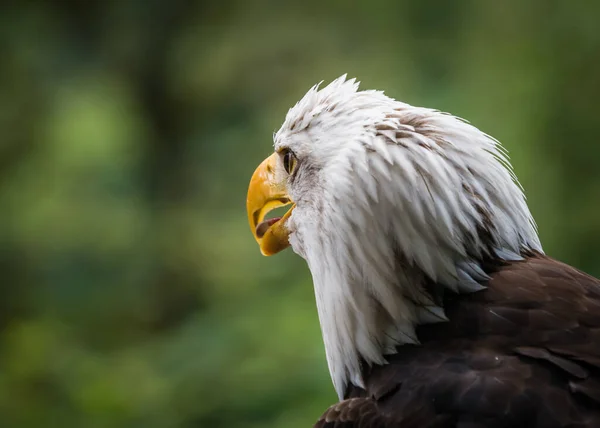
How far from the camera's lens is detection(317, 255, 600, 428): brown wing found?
127 cm

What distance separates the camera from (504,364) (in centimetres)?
135

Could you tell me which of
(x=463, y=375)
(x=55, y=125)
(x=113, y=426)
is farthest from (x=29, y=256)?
(x=463, y=375)

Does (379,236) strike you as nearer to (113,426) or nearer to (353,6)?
(113,426)

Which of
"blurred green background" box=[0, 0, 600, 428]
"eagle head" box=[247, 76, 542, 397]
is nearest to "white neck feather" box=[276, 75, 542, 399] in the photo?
"eagle head" box=[247, 76, 542, 397]

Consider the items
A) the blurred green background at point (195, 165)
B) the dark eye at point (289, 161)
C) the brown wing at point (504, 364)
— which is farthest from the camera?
the blurred green background at point (195, 165)

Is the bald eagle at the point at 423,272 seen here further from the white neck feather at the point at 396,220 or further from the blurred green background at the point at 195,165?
the blurred green background at the point at 195,165

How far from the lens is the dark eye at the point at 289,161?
176cm

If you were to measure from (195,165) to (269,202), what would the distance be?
3.60m

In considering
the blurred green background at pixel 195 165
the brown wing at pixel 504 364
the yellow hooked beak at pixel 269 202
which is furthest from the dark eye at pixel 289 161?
the blurred green background at pixel 195 165

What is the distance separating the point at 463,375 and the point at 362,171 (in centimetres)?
42

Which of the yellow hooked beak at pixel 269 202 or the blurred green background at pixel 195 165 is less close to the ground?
the blurred green background at pixel 195 165

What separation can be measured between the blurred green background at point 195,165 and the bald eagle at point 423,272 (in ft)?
5.35

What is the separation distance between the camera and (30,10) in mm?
5484

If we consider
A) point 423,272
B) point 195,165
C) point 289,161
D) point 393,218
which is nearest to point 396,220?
point 393,218
